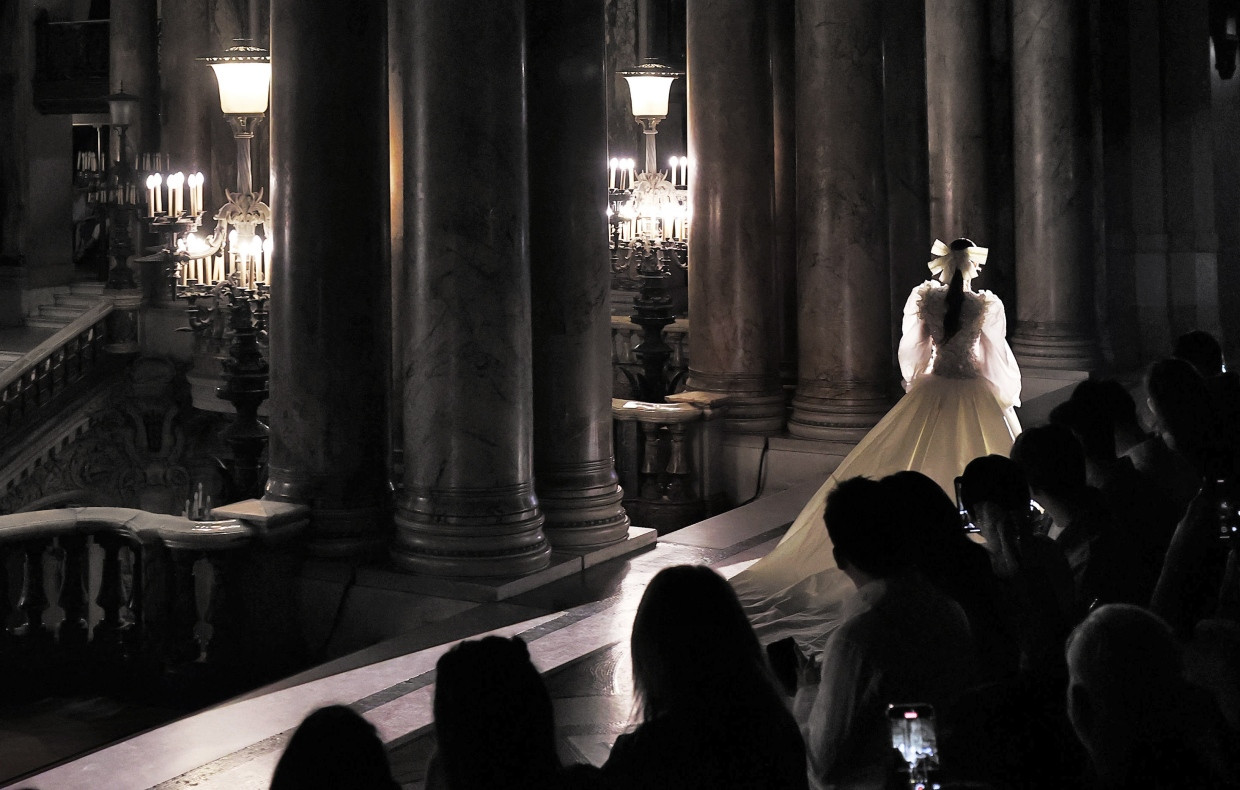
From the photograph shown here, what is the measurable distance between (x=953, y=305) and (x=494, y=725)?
7.23 metres

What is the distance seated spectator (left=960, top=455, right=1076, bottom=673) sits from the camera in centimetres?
439

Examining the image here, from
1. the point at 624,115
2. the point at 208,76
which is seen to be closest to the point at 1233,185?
the point at 624,115

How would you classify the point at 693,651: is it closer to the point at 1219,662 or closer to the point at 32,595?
the point at 1219,662

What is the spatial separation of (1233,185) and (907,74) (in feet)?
25.9

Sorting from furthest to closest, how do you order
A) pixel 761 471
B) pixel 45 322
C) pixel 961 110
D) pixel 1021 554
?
1. pixel 45 322
2. pixel 961 110
3. pixel 761 471
4. pixel 1021 554

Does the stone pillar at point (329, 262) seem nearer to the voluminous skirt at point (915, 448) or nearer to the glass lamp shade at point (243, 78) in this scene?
the glass lamp shade at point (243, 78)

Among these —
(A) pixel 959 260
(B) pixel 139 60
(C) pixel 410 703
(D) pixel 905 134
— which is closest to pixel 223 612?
(C) pixel 410 703

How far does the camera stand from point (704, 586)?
3.18m

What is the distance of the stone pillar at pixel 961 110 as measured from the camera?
14250mm

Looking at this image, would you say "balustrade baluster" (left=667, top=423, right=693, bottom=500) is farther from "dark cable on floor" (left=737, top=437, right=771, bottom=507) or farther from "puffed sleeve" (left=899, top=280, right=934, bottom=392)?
"puffed sleeve" (left=899, top=280, right=934, bottom=392)

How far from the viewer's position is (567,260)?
8164 millimetres

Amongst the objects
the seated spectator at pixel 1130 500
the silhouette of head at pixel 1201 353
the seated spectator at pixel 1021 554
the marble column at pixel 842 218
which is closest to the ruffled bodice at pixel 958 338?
the marble column at pixel 842 218

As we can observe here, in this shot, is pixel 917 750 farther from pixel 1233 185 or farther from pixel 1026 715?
pixel 1233 185

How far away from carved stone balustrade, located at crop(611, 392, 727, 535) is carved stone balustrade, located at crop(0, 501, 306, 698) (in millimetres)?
3648
